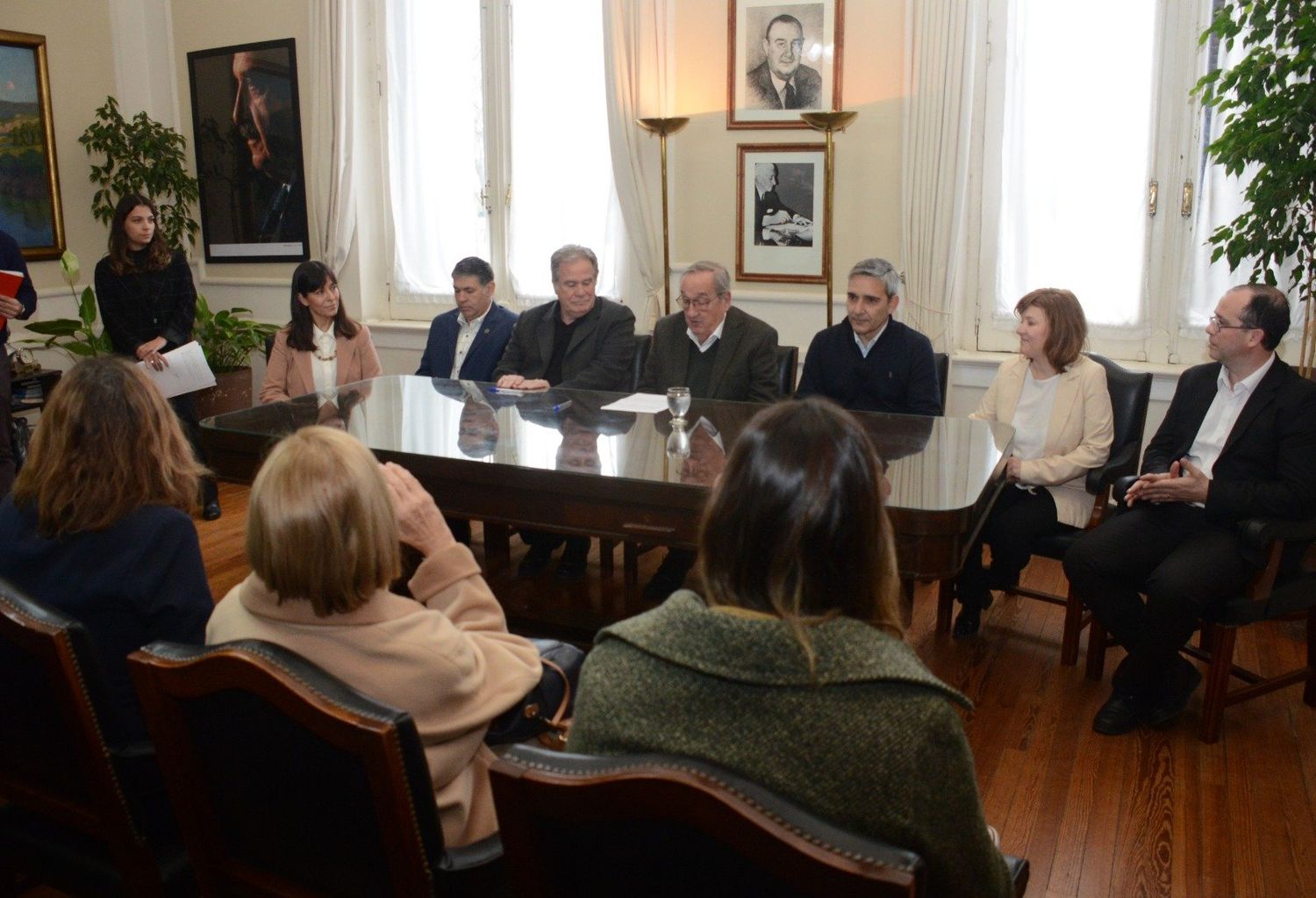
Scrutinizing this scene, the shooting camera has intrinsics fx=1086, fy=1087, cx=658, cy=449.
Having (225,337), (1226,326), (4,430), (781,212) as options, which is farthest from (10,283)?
(1226,326)

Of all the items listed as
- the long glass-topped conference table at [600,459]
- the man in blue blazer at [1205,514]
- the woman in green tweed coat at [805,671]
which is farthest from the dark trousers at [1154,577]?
the woman in green tweed coat at [805,671]

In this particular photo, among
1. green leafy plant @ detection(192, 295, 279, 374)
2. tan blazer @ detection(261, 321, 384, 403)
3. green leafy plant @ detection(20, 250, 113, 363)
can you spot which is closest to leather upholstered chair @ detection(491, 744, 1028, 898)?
tan blazer @ detection(261, 321, 384, 403)

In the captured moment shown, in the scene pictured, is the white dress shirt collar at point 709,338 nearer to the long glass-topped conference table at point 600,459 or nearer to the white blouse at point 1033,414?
the long glass-topped conference table at point 600,459

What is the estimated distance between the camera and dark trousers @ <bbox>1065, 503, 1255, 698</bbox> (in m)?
2.90

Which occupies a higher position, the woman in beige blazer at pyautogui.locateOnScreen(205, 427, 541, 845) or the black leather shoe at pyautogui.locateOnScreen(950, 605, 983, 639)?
the woman in beige blazer at pyautogui.locateOnScreen(205, 427, 541, 845)

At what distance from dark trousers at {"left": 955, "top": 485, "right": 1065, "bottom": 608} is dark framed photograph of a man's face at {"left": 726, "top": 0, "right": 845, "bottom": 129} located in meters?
2.32

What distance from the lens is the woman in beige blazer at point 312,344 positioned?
449 centimetres

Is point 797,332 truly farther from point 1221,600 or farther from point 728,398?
point 1221,600

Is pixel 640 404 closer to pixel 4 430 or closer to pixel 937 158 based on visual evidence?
pixel 937 158

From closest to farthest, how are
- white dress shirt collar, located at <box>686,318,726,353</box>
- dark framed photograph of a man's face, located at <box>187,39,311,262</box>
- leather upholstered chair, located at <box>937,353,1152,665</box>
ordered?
leather upholstered chair, located at <box>937,353,1152,665</box> → white dress shirt collar, located at <box>686,318,726,353</box> → dark framed photograph of a man's face, located at <box>187,39,311,262</box>

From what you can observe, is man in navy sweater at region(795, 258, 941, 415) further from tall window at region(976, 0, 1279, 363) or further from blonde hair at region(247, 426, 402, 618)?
blonde hair at region(247, 426, 402, 618)

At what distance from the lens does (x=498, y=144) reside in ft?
19.6

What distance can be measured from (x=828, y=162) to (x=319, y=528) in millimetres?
3821

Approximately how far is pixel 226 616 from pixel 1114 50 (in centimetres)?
442
